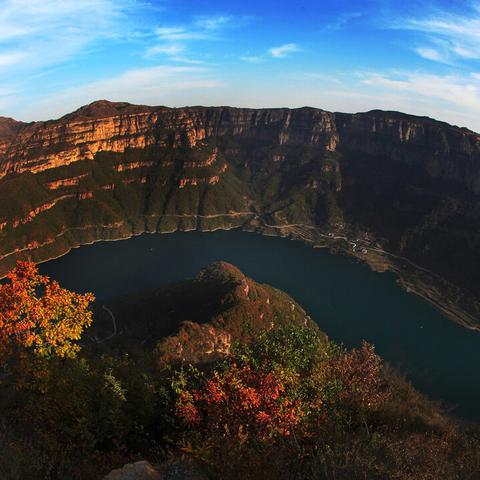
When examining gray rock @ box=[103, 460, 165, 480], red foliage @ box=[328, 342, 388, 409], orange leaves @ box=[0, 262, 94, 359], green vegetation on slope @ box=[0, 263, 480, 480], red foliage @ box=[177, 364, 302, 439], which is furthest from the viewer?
red foliage @ box=[328, 342, 388, 409]

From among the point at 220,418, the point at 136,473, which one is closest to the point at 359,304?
the point at 220,418

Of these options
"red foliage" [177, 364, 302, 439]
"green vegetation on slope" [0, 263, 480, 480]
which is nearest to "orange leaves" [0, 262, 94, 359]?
"green vegetation on slope" [0, 263, 480, 480]

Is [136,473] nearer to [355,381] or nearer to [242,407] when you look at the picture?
[242,407]

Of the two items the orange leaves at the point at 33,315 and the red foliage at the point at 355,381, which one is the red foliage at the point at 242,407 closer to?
the red foliage at the point at 355,381

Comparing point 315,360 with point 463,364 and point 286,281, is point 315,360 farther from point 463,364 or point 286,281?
point 286,281

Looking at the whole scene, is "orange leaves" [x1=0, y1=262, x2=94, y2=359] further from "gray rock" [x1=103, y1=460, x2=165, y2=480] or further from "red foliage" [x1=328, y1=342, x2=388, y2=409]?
"red foliage" [x1=328, y1=342, x2=388, y2=409]

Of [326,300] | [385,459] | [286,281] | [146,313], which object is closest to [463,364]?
[326,300]

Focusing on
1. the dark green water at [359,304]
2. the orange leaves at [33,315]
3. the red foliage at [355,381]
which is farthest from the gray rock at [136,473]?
the dark green water at [359,304]
